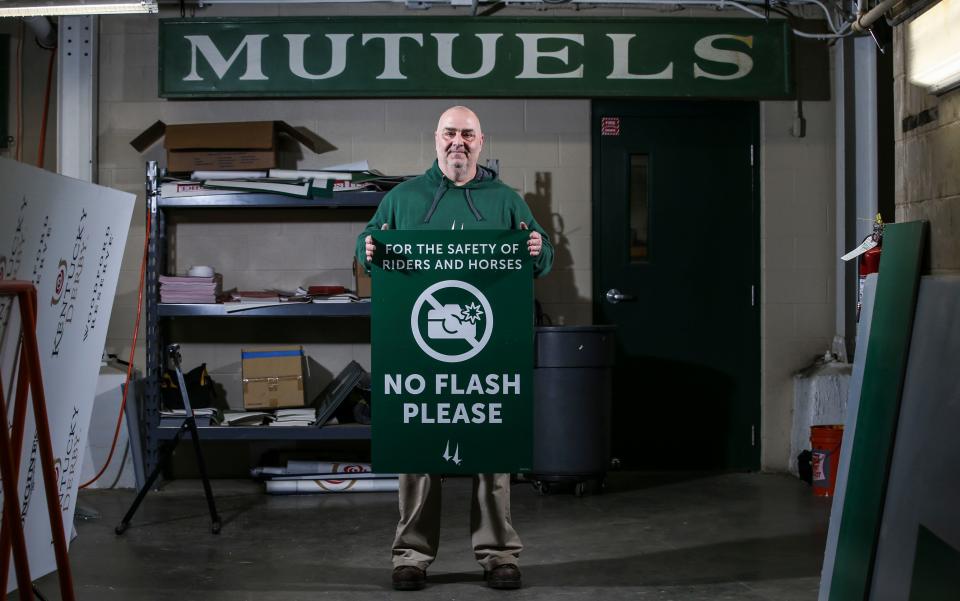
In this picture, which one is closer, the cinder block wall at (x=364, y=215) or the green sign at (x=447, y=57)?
the green sign at (x=447, y=57)

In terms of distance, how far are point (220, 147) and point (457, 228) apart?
8.25 feet

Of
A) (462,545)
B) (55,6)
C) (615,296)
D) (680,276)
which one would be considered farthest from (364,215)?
(462,545)

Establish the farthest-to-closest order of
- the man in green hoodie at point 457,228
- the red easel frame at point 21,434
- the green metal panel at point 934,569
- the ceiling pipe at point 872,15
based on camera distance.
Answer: the man in green hoodie at point 457,228 < the ceiling pipe at point 872,15 < the green metal panel at point 934,569 < the red easel frame at point 21,434

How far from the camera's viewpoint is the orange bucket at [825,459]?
552 cm

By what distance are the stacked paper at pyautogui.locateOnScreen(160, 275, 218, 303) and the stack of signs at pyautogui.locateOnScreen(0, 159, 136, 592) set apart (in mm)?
2304

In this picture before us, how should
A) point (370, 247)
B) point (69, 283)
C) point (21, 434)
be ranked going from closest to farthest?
point (21, 434)
point (69, 283)
point (370, 247)

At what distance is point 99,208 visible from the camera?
3.06 meters

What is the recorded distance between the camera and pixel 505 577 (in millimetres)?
3605

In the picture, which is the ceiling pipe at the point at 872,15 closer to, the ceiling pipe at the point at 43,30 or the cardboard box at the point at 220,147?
the cardboard box at the point at 220,147

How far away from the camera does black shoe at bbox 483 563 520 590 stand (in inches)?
142

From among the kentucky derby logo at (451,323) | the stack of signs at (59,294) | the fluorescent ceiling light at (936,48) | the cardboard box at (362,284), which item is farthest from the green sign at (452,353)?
the cardboard box at (362,284)

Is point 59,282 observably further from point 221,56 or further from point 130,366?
point 221,56

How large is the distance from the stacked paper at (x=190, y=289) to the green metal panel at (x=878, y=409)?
12.3 feet

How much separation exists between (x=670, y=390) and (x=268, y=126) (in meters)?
2.84
